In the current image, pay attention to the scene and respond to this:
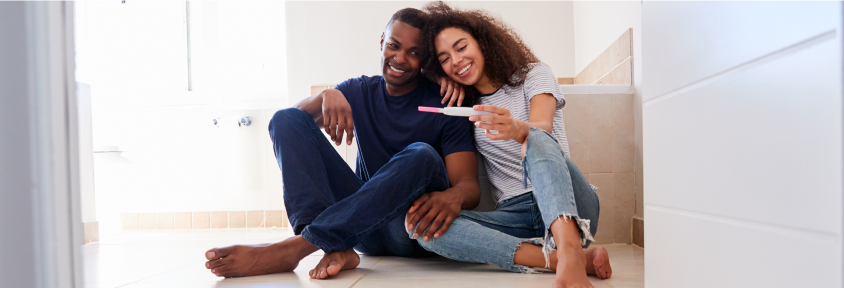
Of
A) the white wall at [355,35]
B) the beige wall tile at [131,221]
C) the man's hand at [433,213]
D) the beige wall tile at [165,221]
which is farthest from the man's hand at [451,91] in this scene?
the beige wall tile at [131,221]

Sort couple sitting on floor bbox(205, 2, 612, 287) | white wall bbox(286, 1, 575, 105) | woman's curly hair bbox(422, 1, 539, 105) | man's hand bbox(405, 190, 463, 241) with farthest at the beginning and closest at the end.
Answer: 1. white wall bbox(286, 1, 575, 105)
2. woman's curly hair bbox(422, 1, 539, 105)
3. man's hand bbox(405, 190, 463, 241)
4. couple sitting on floor bbox(205, 2, 612, 287)

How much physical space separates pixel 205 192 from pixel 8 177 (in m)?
3.13

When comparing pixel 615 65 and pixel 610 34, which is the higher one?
pixel 610 34

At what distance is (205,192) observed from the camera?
10.2 feet

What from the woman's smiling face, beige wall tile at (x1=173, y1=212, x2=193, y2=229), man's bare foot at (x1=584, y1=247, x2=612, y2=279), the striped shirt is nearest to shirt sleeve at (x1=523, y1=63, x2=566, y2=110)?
the striped shirt

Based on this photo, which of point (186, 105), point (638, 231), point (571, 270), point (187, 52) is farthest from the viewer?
point (187, 52)

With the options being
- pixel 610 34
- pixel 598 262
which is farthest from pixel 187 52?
pixel 598 262

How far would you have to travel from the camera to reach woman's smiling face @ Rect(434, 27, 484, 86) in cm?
129

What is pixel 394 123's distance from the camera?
135 centimetres

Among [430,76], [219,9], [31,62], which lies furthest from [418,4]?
[31,62]

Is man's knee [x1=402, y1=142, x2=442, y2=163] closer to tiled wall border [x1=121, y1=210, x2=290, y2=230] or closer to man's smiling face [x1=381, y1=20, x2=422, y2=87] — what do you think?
man's smiling face [x1=381, y1=20, x2=422, y2=87]

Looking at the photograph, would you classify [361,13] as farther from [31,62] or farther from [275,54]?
[31,62]

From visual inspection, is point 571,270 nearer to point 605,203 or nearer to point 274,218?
point 605,203

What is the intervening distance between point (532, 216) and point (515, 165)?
0.45ft
